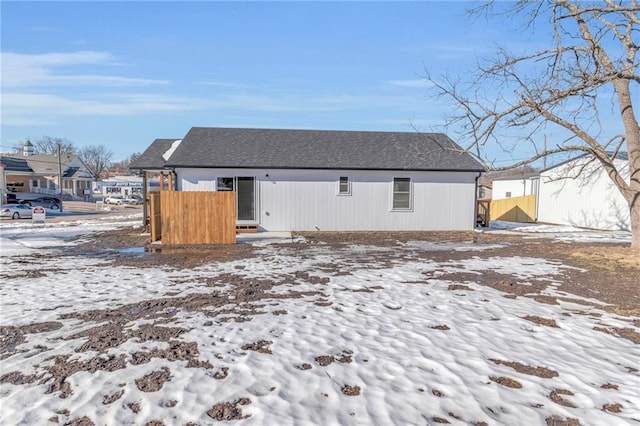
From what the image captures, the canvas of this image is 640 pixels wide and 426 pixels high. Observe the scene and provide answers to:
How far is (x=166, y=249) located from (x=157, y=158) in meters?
7.16

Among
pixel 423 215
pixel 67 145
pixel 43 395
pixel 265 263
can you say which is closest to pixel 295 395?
pixel 43 395

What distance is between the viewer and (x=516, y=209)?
83.7 feet

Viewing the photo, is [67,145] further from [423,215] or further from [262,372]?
[262,372]

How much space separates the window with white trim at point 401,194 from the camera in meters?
16.8

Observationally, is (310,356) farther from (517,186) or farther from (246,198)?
(517,186)

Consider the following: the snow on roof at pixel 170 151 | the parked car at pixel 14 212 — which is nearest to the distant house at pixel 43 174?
the parked car at pixel 14 212

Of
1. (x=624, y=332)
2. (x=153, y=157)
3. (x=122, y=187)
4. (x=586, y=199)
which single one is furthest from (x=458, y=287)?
(x=122, y=187)

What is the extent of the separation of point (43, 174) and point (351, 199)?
4961 centimetres

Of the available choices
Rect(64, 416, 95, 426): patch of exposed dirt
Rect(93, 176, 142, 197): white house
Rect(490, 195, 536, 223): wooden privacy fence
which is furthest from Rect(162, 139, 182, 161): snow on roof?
Rect(93, 176, 142, 197): white house

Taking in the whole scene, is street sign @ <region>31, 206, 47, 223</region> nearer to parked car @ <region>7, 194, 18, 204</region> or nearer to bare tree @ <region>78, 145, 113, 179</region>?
parked car @ <region>7, 194, 18, 204</region>

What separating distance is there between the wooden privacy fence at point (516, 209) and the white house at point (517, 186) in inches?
31.7

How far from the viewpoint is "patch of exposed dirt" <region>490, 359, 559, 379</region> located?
12.1 ft

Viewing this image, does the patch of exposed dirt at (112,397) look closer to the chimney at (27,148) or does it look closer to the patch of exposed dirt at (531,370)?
the patch of exposed dirt at (531,370)

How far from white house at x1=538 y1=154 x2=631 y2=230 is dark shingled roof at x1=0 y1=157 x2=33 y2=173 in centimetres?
4970
